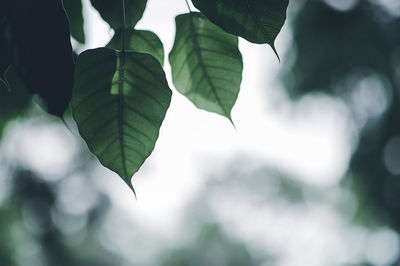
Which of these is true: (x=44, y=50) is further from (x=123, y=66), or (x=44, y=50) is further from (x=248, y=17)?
(x=248, y=17)

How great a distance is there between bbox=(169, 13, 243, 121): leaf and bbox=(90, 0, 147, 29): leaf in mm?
85

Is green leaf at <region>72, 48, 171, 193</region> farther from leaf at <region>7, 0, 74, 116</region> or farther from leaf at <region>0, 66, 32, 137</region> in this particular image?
leaf at <region>0, 66, 32, 137</region>

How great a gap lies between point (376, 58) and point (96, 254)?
37.7 ft

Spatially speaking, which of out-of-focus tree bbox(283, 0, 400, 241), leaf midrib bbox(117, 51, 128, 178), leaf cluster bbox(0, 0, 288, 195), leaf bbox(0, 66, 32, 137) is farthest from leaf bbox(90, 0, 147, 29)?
out-of-focus tree bbox(283, 0, 400, 241)

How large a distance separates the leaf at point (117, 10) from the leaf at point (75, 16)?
8cm

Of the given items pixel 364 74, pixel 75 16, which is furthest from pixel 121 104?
pixel 364 74

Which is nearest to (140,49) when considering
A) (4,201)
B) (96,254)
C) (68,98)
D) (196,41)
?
(196,41)

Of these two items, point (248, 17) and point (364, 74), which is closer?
point (248, 17)

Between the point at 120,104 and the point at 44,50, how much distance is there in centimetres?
13

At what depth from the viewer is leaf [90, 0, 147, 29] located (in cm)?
59

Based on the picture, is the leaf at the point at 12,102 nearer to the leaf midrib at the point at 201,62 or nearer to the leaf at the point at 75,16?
the leaf at the point at 75,16

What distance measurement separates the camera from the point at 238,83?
61 centimetres

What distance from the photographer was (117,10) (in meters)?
0.61

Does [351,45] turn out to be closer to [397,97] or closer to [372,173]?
[397,97]
